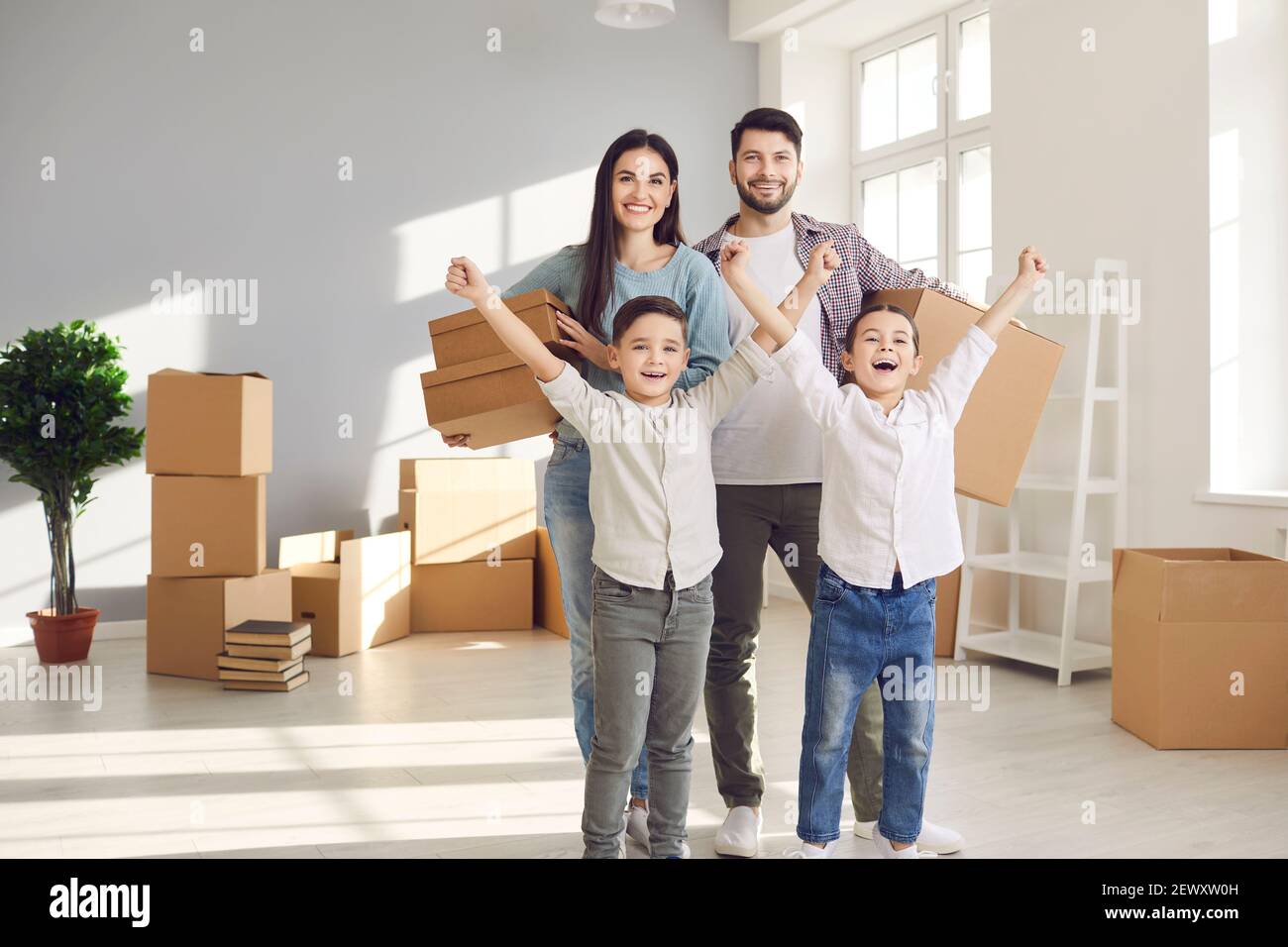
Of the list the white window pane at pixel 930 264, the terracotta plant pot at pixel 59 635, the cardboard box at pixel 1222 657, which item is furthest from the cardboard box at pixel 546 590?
the cardboard box at pixel 1222 657

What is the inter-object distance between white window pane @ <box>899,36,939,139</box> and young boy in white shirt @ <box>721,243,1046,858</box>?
344 centimetres

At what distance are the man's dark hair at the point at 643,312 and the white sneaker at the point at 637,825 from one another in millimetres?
947

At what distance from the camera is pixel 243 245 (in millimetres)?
4832

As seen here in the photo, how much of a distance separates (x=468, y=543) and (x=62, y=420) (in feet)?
5.29

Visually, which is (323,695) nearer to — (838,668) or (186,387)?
(186,387)

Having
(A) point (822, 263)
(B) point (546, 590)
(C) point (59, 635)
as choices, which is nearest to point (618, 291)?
(A) point (822, 263)

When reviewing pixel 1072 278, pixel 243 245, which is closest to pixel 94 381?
pixel 243 245

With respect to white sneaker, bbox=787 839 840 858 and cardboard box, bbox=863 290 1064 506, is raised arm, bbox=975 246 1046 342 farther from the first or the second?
white sneaker, bbox=787 839 840 858

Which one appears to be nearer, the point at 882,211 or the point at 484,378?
the point at 484,378

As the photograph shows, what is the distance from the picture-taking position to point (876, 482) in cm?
197

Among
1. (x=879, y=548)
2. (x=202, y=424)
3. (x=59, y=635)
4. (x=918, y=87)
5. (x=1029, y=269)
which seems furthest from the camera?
(x=918, y=87)

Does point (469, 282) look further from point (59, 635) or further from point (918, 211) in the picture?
point (918, 211)

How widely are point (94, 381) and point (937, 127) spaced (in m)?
3.66

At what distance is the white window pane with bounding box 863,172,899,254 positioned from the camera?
5453mm
